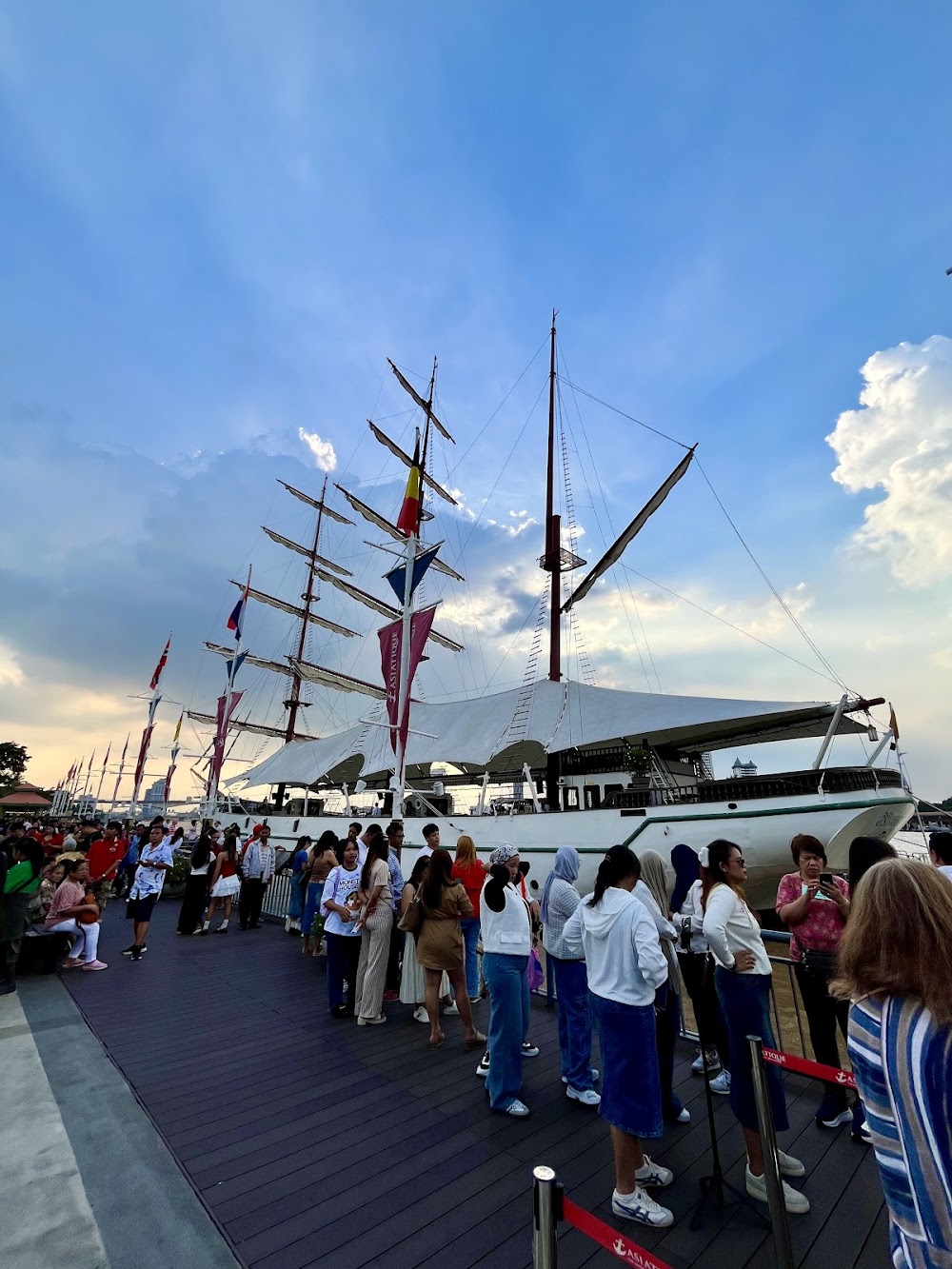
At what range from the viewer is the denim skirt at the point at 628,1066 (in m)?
2.82

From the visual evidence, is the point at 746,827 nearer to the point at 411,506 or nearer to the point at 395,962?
the point at 395,962

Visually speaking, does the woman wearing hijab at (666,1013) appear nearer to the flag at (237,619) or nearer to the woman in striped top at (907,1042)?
the woman in striped top at (907,1042)

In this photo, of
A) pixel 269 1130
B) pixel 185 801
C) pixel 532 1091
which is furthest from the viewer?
pixel 185 801

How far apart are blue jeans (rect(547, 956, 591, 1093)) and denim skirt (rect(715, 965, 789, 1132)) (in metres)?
1.24

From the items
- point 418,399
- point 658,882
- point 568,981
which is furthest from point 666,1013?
point 418,399

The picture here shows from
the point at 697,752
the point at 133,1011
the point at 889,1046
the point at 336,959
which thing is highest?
the point at 697,752

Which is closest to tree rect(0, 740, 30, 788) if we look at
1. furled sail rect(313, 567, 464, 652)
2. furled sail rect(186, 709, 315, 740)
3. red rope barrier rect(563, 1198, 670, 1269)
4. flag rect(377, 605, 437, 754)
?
furled sail rect(186, 709, 315, 740)

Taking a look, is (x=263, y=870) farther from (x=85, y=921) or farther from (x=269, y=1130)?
(x=269, y=1130)

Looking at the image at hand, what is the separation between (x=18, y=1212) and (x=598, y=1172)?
2.95m

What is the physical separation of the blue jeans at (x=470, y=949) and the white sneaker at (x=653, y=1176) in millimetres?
2744

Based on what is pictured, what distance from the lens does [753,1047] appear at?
2471 mm

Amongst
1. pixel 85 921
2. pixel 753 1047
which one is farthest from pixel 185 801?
pixel 753 1047

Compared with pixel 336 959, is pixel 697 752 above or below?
above

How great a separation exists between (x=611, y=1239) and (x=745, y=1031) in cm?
182
